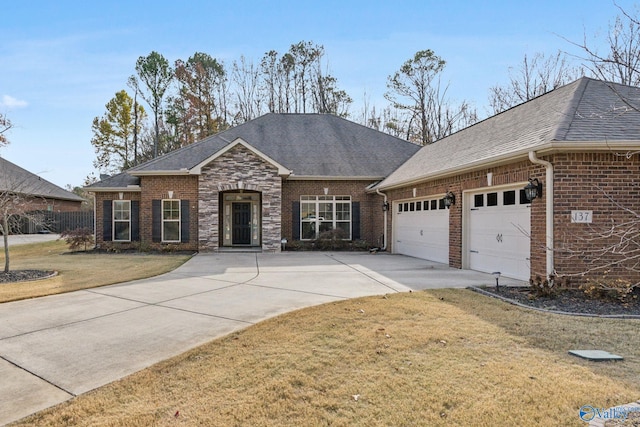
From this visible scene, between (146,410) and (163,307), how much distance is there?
3598mm

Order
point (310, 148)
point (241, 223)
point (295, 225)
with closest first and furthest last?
point (295, 225), point (241, 223), point (310, 148)

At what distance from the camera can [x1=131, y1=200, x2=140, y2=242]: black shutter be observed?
17.0 m

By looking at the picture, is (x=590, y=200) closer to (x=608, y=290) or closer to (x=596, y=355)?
(x=608, y=290)

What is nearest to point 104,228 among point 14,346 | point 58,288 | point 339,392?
point 58,288

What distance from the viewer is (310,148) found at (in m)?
19.6

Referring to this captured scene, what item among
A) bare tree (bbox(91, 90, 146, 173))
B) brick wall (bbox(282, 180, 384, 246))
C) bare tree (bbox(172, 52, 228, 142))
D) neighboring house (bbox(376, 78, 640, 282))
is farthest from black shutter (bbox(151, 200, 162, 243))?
bare tree (bbox(91, 90, 146, 173))

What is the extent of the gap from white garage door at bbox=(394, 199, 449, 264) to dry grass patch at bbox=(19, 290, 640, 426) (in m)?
7.19

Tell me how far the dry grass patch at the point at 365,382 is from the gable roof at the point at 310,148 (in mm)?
12838

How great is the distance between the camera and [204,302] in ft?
22.3

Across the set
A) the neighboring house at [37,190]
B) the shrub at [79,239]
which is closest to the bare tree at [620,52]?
the shrub at [79,239]

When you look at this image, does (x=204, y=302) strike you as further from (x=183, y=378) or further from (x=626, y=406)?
(x=626, y=406)

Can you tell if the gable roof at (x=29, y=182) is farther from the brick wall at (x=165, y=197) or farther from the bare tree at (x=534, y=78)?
the bare tree at (x=534, y=78)

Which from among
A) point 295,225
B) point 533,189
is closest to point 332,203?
point 295,225

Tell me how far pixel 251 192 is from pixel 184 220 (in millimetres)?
3409
